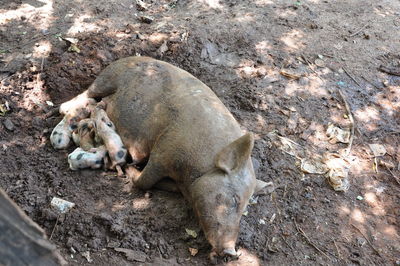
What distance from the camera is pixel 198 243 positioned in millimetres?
4195

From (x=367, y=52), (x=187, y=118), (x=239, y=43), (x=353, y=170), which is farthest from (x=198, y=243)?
(x=367, y=52)

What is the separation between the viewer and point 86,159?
4.91 m

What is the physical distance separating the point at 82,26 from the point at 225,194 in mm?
4546

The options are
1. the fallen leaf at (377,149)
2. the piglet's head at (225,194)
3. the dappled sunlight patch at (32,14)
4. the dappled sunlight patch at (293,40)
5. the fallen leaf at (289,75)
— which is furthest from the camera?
the dappled sunlight patch at (293,40)

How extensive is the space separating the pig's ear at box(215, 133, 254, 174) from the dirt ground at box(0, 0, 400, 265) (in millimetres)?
727

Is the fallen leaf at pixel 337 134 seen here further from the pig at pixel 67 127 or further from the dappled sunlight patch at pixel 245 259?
the pig at pixel 67 127

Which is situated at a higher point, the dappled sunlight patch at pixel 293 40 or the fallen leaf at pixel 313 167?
the dappled sunlight patch at pixel 293 40

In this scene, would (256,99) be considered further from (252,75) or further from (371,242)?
(371,242)

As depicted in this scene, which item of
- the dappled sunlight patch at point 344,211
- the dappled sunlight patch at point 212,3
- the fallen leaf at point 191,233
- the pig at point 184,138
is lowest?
the dappled sunlight patch at point 344,211

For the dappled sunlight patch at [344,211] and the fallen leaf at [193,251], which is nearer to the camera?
the fallen leaf at [193,251]

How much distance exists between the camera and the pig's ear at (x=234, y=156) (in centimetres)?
407

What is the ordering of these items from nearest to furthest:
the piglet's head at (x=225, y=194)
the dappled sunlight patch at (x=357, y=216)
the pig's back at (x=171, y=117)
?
the piglet's head at (x=225, y=194)
the pig's back at (x=171, y=117)
the dappled sunlight patch at (x=357, y=216)

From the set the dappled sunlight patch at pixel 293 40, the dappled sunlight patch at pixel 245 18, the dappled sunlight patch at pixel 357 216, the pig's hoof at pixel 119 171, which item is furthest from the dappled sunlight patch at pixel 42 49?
the dappled sunlight patch at pixel 357 216

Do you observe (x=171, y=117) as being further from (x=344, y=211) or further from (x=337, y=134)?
(x=337, y=134)
